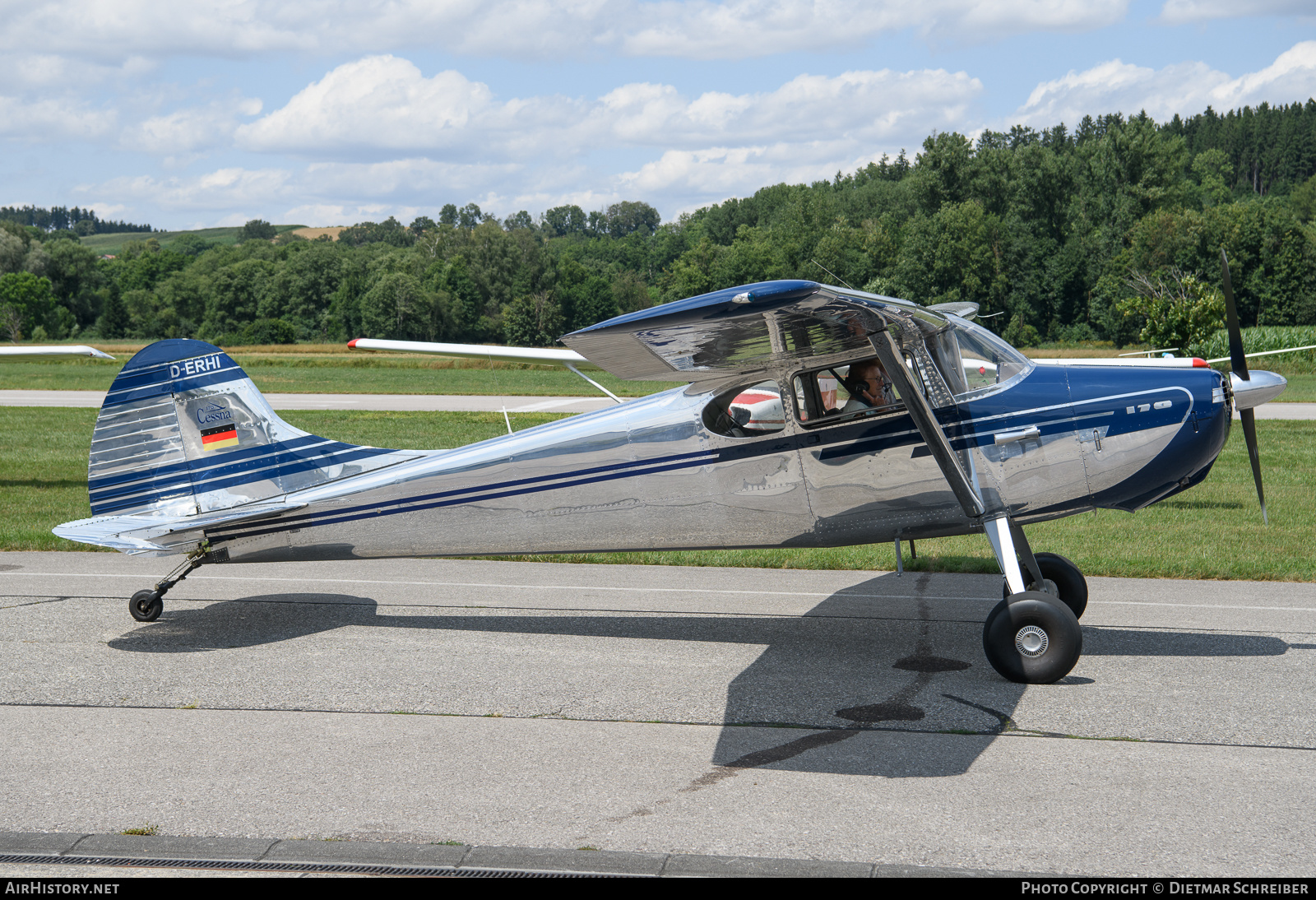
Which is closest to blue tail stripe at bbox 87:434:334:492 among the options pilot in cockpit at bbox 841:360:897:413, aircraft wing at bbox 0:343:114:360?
pilot in cockpit at bbox 841:360:897:413

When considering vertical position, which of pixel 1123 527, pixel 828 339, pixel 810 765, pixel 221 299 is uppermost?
pixel 221 299

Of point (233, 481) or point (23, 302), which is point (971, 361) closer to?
point (233, 481)

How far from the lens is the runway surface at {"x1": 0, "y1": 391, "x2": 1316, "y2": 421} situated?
27562 mm

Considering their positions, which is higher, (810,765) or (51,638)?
(51,638)

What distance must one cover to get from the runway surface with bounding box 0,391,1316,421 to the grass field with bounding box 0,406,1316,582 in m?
10.2

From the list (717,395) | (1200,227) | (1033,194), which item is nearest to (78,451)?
(717,395)

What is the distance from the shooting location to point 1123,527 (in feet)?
39.8

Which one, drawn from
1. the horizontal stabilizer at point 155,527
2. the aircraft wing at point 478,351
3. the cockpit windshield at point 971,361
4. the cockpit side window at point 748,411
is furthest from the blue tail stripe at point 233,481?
the cockpit windshield at point 971,361

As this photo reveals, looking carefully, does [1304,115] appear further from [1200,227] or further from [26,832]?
[26,832]

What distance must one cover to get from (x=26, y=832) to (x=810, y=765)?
355cm

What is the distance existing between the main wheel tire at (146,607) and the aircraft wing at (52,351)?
8.45 metres

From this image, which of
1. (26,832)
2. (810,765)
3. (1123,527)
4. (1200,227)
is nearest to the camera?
(26,832)

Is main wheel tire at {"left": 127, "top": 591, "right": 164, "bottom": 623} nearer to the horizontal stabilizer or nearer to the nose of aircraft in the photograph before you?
the horizontal stabilizer

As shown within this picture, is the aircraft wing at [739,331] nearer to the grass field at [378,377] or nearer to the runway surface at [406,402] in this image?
the runway surface at [406,402]
